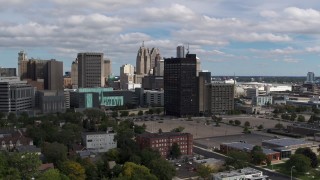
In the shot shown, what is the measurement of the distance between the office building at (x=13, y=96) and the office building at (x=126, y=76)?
33.3 metres

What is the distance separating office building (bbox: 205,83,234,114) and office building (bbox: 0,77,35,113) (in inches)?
959

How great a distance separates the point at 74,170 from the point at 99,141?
417 inches

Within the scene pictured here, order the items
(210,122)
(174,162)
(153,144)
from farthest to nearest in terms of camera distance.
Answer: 1. (210,122)
2. (153,144)
3. (174,162)

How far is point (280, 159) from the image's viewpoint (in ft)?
89.1

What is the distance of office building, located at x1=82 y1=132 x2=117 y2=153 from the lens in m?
30.3

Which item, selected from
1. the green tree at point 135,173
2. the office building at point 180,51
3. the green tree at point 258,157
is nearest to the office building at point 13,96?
the office building at point 180,51

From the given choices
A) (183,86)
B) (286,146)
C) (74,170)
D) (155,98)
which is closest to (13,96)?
(183,86)

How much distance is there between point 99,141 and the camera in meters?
30.6

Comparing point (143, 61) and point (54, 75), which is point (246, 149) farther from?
point (143, 61)

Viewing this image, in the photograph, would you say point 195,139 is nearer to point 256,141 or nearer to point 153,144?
point 256,141

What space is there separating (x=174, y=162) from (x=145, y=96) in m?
44.2

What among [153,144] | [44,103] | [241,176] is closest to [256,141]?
[153,144]

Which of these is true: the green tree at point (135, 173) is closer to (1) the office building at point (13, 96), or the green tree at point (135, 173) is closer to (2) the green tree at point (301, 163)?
(2) the green tree at point (301, 163)

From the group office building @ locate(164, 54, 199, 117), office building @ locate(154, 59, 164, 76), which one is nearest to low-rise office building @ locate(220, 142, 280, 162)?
office building @ locate(164, 54, 199, 117)
